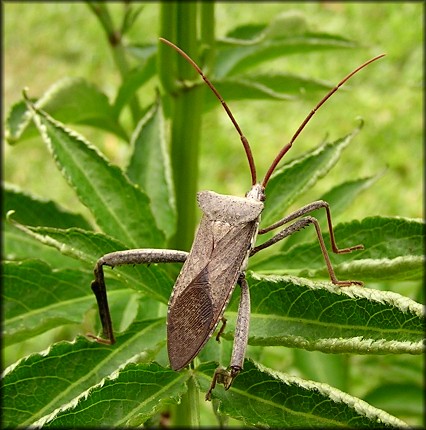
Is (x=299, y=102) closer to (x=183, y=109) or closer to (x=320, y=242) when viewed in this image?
(x=183, y=109)

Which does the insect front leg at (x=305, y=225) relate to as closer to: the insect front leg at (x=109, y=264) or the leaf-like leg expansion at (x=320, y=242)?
the leaf-like leg expansion at (x=320, y=242)

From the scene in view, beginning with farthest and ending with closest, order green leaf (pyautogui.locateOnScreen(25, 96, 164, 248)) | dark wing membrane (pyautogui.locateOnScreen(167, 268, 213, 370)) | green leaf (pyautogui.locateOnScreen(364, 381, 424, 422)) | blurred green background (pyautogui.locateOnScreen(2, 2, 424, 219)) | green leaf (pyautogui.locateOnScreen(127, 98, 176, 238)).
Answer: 1. blurred green background (pyautogui.locateOnScreen(2, 2, 424, 219))
2. green leaf (pyautogui.locateOnScreen(364, 381, 424, 422))
3. green leaf (pyautogui.locateOnScreen(127, 98, 176, 238))
4. green leaf (pyautogui.locateOnScreen(25, 96, 164, 248))
5. dark wing membrane (pyautogui.locateOnScreen(167, 268, 213, 370))

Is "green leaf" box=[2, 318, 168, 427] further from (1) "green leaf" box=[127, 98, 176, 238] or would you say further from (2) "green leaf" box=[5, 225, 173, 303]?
(1) "green leaf" box=[127, 98, 176, 238]

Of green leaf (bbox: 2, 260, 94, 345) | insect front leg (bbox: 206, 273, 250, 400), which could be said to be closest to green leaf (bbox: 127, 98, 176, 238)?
green leaf (bbox: 2, 260, 94, 345)

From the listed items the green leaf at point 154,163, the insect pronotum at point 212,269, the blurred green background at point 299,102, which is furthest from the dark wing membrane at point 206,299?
the blurred green background at point 299,102

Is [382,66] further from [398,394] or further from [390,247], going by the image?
[390,247]

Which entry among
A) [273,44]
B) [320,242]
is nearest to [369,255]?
[320,242]
